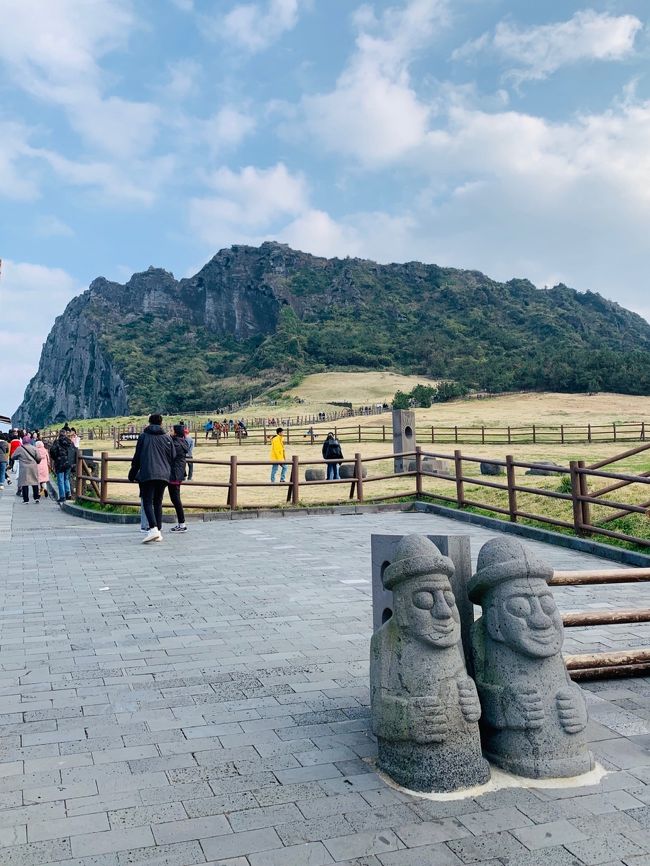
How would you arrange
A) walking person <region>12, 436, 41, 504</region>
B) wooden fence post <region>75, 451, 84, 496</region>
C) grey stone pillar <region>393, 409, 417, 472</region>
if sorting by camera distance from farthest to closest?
grey stone pillar <region>393, 409, 417, 472</region> < walking person <region>12, 436, 41, 504</region> < wooden fence post <region>75, 451, 84, 496</region>

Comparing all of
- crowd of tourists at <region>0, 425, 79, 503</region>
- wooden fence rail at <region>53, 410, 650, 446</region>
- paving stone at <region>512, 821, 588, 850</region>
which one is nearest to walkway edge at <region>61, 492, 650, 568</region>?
crowd of tourists at <region>0, 425, 79, 503</region>

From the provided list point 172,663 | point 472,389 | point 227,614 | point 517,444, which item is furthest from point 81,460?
point 472,389

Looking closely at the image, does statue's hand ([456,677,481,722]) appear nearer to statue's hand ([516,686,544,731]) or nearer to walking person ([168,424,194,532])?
statue's hand ([516,686,544,731])

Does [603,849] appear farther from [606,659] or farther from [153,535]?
[153,535]

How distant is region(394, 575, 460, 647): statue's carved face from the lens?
129 inches

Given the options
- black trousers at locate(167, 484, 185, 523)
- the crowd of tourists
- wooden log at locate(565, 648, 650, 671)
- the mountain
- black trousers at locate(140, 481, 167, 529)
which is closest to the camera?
wooden log at locate(565, 648, 650, 671)

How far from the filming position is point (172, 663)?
16.7 feet

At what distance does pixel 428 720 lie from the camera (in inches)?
125

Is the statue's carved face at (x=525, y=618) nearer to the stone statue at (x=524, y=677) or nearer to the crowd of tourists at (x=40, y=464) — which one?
the stone statue at (x=524, y=677)

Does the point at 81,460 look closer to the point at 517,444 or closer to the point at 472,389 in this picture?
the point at 517,444

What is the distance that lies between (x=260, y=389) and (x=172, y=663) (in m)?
112

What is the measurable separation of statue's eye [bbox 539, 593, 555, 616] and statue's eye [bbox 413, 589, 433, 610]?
0.56 metres

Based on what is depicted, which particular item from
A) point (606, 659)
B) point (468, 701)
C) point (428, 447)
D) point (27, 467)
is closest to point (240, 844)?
point (468, 701)

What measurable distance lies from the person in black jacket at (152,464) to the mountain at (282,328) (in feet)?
260
